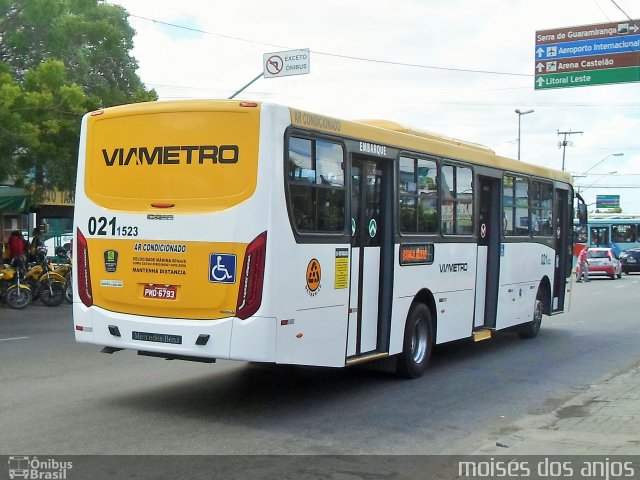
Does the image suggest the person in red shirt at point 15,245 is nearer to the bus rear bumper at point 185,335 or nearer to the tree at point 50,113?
the tree at point 50,113

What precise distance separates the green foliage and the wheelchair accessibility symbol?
Result: 11.5 meters

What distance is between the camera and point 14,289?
19.8m

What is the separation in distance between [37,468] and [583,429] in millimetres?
4957

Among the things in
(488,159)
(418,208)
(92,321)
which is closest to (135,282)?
(92,321)

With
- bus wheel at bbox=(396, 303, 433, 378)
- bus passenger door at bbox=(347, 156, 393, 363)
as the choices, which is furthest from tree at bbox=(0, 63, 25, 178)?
bus wheel at bbox=(396, 303, 433, 378)

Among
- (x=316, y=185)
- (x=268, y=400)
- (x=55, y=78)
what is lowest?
(x=268, y=400)

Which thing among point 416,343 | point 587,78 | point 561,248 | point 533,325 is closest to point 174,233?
point 416,343

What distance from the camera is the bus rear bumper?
7.87m

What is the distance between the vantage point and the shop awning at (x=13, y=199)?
2183cm

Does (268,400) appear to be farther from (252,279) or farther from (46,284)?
(46,284)

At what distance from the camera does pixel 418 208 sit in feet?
34.9

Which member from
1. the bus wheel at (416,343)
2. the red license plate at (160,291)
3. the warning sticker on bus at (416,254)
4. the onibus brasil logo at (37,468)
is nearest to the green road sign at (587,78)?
the warning sticker on bus at (416,254)

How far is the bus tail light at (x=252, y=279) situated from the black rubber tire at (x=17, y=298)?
13.4 metres

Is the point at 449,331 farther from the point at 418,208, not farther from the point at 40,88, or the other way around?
the point at 40,88
